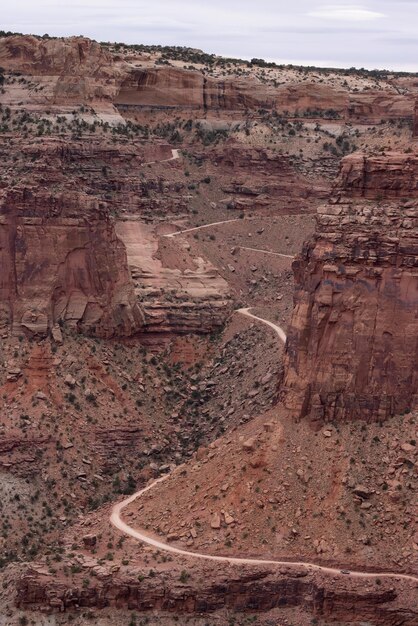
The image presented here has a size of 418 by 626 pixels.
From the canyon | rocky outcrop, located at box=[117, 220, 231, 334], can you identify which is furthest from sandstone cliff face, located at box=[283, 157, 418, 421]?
rocky outcrop, located at box=[117, 220, 231, 334]

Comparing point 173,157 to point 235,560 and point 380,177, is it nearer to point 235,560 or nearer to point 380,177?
point 380,177

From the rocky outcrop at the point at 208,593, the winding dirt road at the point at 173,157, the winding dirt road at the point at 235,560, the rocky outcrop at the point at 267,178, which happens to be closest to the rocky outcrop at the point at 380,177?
the winding dirt road at the point at 235,560

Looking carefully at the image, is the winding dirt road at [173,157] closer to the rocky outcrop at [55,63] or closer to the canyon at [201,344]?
the canyon at [201,344]

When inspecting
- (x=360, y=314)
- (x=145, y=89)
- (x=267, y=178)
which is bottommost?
(x=267, y=178)

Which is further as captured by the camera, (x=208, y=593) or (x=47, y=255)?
(x=47, y=255)

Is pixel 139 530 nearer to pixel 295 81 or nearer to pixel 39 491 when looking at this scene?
pixel 39 491

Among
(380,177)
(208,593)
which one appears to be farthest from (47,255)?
(208,593)

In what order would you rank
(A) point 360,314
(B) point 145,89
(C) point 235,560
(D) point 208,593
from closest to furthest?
(D) point 208,593
(C) point 235,560
(A) point 360,314
(B) point 145,89
